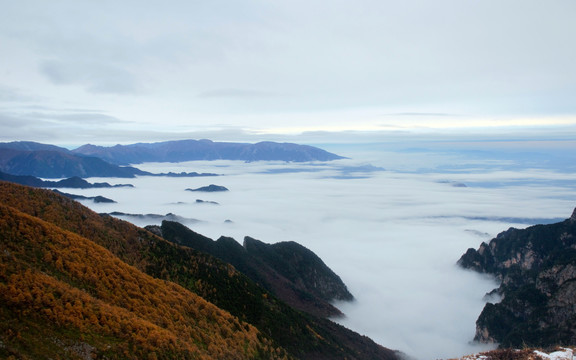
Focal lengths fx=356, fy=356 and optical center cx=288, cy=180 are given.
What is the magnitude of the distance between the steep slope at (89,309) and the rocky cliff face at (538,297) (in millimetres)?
54196

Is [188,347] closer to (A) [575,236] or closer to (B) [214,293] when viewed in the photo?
(B) [214,293]

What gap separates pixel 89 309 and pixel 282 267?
8222cm

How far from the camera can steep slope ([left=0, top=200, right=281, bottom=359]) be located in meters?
15.3

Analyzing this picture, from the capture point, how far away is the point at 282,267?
9775 centimetres

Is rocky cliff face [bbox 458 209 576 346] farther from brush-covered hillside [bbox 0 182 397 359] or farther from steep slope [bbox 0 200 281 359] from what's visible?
steep slope [bbox 0 200 281 359]

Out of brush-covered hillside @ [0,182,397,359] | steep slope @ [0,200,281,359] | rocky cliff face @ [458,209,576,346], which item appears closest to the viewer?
steep slope @ [0,200,281,359]

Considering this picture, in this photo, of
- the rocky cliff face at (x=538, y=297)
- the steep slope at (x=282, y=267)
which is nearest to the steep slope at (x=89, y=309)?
the steep slope at (x=282, y=267)

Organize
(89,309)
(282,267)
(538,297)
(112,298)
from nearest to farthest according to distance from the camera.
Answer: (89,309), (112,298), (538,297), (282,267)

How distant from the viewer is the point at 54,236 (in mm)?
23609

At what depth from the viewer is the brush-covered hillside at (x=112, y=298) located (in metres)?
15.7

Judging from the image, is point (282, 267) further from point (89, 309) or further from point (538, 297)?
point (89, 309)

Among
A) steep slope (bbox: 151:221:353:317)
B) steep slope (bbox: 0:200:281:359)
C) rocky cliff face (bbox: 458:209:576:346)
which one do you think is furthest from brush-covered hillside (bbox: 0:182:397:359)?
rocky cliff face (bbox: 458:209:576:346)

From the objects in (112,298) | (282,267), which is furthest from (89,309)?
(282,267)

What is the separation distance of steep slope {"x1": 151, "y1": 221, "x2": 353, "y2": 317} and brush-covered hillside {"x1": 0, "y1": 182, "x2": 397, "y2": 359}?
107 feet
